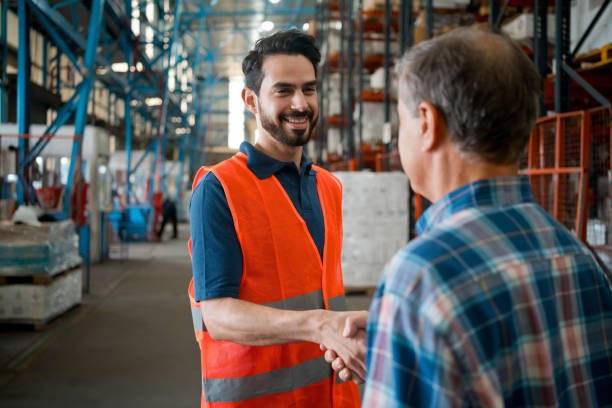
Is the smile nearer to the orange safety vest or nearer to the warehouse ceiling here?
the orange safety vest

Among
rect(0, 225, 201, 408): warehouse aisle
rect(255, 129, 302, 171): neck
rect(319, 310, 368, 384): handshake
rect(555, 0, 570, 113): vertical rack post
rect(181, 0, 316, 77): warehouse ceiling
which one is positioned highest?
rect(181, 0, 316, 77): warehouse ceiling

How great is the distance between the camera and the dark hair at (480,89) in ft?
3.26

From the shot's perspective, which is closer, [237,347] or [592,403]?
[592,403]

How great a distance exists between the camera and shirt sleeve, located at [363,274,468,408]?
85cm

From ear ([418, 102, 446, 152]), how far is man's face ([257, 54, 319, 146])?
94 centimetres

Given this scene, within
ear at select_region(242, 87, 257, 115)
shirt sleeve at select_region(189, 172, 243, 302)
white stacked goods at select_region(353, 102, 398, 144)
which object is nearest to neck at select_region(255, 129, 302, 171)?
ear at select_region(242, 87, 257, 115)

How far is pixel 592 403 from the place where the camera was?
3.47 ft

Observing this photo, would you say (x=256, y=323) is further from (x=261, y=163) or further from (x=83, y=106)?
(x=83, y=106)

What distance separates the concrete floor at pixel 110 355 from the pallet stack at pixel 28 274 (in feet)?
0.72

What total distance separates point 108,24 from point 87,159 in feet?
15.5

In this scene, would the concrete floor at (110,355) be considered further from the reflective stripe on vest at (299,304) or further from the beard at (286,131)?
the beard at (286,131)

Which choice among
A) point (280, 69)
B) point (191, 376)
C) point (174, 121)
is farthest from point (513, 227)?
point (174, 121)

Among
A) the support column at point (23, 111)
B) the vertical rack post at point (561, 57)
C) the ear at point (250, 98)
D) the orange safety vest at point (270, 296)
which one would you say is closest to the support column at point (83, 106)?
the support column at point (23, 111)

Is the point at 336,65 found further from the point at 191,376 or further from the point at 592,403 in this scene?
the point at 592,403
